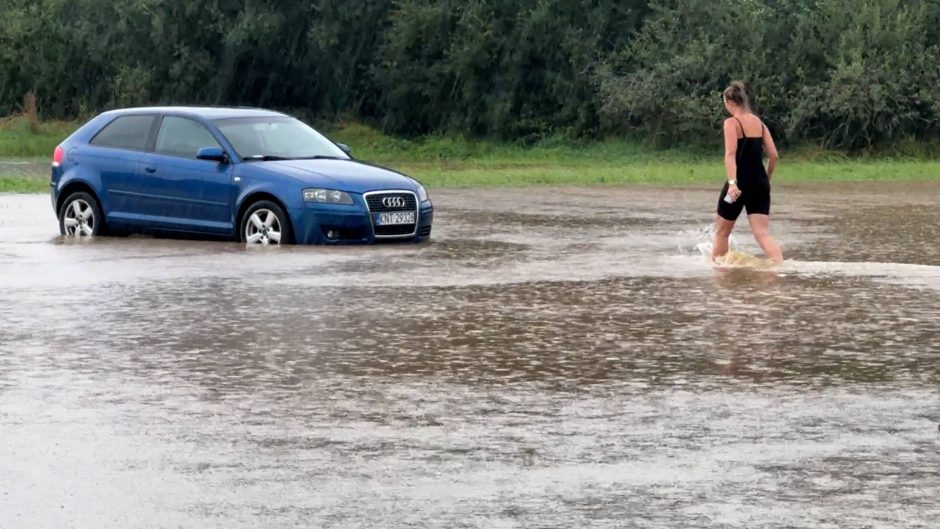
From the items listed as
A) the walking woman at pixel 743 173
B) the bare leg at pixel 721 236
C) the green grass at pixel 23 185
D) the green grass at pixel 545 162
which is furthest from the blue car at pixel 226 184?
the green grass at pixel 545 162

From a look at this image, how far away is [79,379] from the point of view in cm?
999

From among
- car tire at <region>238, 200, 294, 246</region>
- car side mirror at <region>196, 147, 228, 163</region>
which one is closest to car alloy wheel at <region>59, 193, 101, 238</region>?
car side mirror at <region>196, 147, 228, 163</region>

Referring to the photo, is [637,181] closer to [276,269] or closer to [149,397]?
[276,269]

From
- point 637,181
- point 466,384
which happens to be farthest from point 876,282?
point 637,181

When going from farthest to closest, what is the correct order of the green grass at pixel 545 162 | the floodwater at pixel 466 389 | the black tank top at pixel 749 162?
1. the green grass at pixel 545 162
2. the black tank top at pixel 749 162
3. the floodwater at pixel 466 389

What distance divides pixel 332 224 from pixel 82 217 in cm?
304

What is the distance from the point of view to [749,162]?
1644 centimetres

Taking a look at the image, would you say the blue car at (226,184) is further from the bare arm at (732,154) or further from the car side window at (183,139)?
the bare arm at (732,154)

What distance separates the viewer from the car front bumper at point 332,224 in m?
18.2

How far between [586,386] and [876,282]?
574 cm

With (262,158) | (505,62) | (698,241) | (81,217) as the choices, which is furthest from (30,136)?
(698,241)

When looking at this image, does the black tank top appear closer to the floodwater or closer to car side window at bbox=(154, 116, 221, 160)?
the floodwater

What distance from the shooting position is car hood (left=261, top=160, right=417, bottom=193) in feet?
60.2

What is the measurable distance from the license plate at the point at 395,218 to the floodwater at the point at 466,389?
742 mm
